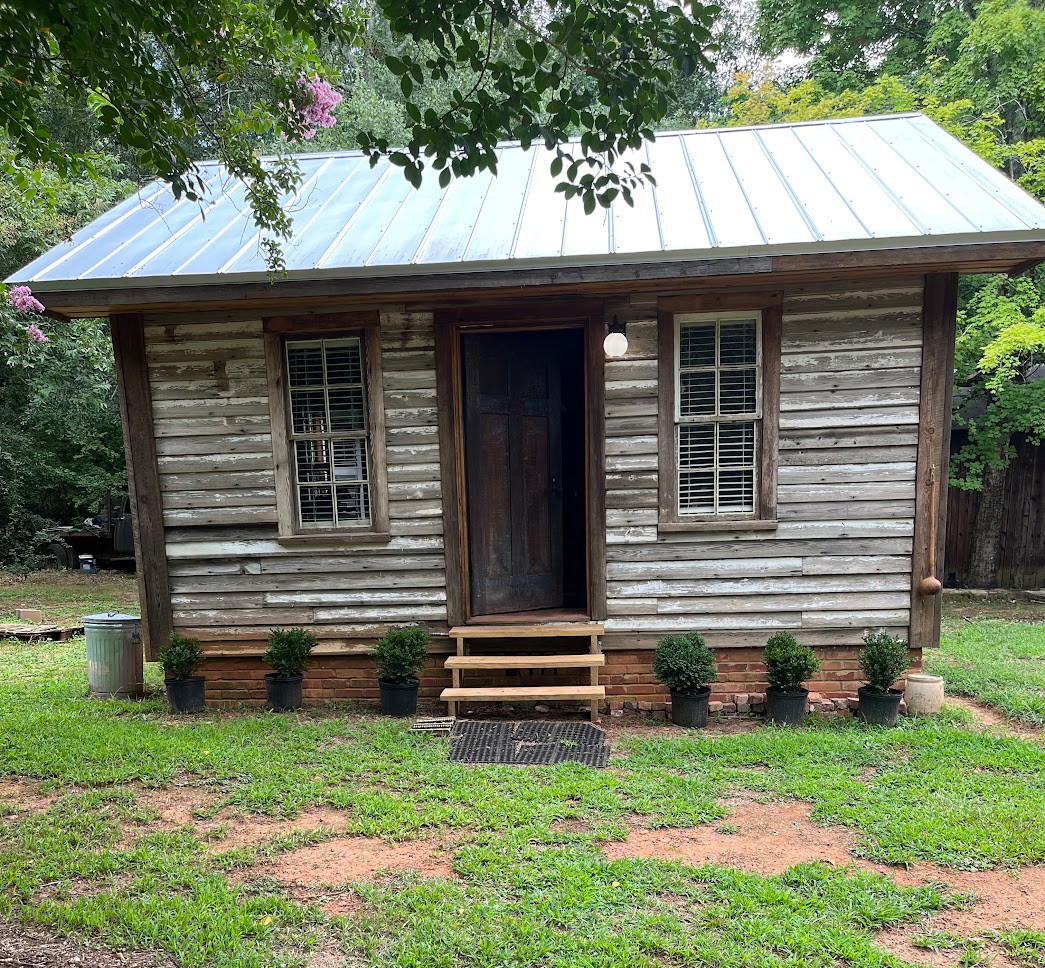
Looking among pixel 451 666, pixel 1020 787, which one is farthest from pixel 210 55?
pixel 1020 787

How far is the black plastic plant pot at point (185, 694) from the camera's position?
5398 mm

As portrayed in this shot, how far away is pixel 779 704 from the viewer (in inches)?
196

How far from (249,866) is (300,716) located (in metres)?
2.14

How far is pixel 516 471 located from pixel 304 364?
2.00m

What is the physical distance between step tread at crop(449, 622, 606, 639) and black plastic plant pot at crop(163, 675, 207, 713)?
2074 millimetres

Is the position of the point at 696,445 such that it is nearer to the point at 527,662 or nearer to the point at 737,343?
the point at 737,343

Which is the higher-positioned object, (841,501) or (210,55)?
(210,55)

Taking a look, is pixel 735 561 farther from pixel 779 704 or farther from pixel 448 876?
pixel 448 876

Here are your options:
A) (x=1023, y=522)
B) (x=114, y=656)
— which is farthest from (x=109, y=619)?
(x=1023, y=522)

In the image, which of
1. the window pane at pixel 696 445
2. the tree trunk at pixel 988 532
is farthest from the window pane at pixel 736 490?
the tree trunk at pixel 988 532

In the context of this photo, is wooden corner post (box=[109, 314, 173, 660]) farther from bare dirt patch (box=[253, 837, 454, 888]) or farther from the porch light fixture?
the porch light fixture

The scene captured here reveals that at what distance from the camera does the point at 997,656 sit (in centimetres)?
688

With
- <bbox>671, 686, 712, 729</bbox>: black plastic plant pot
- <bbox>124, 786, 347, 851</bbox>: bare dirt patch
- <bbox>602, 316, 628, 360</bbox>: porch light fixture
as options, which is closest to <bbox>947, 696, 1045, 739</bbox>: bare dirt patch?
<bbox>671, 686, 712, 729</bbox>: black plastic plant pot

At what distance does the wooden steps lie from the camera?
16.6 feet
